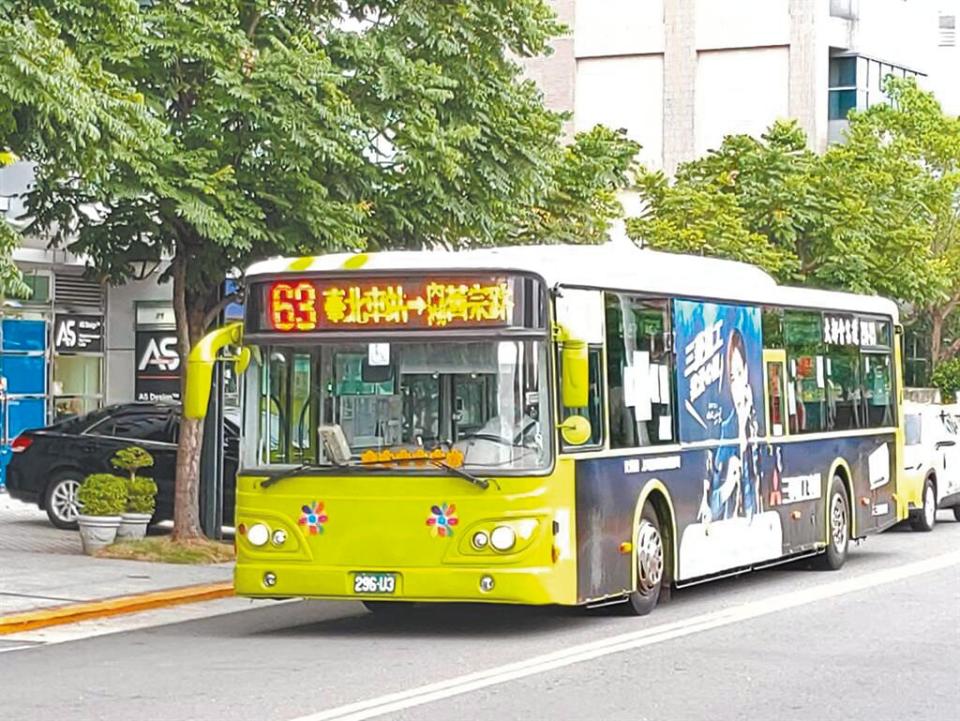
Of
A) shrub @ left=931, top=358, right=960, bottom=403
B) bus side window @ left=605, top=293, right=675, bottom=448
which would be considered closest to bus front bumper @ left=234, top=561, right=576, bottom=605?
bus side window @ left=605, top=293, right=675, bottom=448

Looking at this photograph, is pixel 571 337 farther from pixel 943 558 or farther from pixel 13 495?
pixel 13 495

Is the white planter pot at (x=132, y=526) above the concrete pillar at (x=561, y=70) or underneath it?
underneath

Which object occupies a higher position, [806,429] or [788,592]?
[806,429]

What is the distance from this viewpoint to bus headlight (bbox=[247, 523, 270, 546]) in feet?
50.0

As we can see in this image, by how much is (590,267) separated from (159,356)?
2122cm

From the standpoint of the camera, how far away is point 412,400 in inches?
583

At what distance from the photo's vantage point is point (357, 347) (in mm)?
15008

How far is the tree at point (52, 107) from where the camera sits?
48.6ft

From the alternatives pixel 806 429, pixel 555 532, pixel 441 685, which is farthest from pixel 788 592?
pixel 441 685

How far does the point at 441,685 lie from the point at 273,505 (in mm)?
Result: 3439

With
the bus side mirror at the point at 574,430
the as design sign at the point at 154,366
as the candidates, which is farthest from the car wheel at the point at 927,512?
the bus side mirror at the point at 574,430

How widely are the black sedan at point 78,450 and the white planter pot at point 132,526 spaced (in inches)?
126

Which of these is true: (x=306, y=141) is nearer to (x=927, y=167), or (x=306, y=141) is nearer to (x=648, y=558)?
(x=648, y=558)

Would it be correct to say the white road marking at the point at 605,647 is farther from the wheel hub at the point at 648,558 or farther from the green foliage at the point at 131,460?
the green foliage at the point at 131,460
